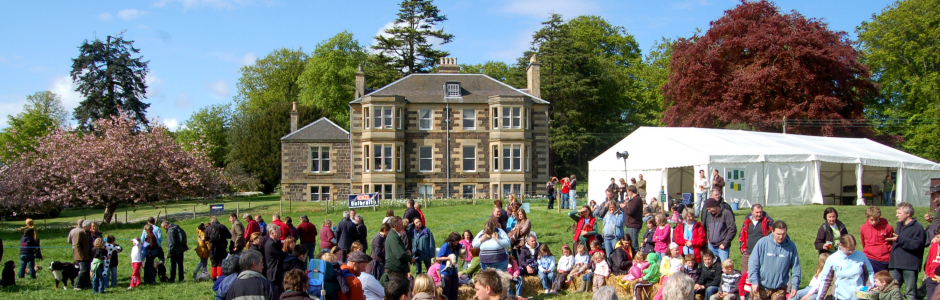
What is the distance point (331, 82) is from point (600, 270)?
47012 mm

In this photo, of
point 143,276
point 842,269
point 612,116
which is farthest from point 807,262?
point 612,116

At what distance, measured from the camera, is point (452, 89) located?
128 feet

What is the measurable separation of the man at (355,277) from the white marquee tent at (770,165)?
52.9ft

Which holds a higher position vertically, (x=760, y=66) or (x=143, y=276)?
(x=760, y=66)

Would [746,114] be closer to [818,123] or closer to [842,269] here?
[818,123]

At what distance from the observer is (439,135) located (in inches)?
1524

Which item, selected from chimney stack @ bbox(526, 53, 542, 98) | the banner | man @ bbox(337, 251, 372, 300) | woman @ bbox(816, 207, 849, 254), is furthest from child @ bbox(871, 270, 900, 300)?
chimney stack @ bbox(526, 53, 542, 98)

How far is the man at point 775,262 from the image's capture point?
9070mm

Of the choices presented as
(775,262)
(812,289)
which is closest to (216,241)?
(775,262)

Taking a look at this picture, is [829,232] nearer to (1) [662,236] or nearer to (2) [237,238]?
(1) [662,236]

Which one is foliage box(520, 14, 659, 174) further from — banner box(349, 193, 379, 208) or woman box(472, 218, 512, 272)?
woman box(472, 218, 512, 272)

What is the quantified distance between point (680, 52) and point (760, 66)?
5.92 metres

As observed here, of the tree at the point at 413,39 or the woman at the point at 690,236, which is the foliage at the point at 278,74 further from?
the woman at the point at 690,236

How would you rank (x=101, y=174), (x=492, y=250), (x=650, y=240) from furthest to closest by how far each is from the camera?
1. (x=101, y=174)
2. (x=650, y=240)
3. (x=492, y=250)
